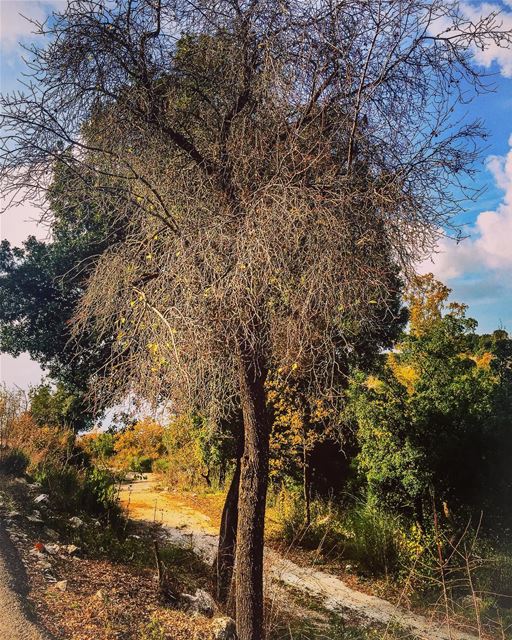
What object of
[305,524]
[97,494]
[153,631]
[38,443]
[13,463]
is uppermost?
[38,443]

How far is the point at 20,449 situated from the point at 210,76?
8.10 meters

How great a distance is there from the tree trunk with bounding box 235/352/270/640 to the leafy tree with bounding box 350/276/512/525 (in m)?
4.95

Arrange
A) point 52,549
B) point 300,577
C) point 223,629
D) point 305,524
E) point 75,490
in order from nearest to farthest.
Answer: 1. point 223,629
2. point 52,549
3. point 300,577
4. point 75,490
5. point 305,524

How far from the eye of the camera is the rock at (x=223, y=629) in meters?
4.99

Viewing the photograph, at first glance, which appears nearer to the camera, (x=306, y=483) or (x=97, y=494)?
(x=97, y=494)

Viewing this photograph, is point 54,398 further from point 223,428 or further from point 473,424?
point 473,424

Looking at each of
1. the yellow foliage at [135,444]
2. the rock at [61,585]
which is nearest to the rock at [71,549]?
the rock at [61,585]

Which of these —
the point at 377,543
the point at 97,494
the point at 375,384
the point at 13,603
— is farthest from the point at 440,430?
the point at 13,603

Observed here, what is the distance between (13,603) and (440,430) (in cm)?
753

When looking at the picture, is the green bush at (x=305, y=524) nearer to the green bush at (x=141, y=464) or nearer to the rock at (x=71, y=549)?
the rock at (x=71, y=549)

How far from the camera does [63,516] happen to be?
827 cm

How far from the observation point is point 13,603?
4613 millimetres

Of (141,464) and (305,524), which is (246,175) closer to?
(305,524)

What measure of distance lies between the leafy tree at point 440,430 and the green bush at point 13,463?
6306 millimetres
